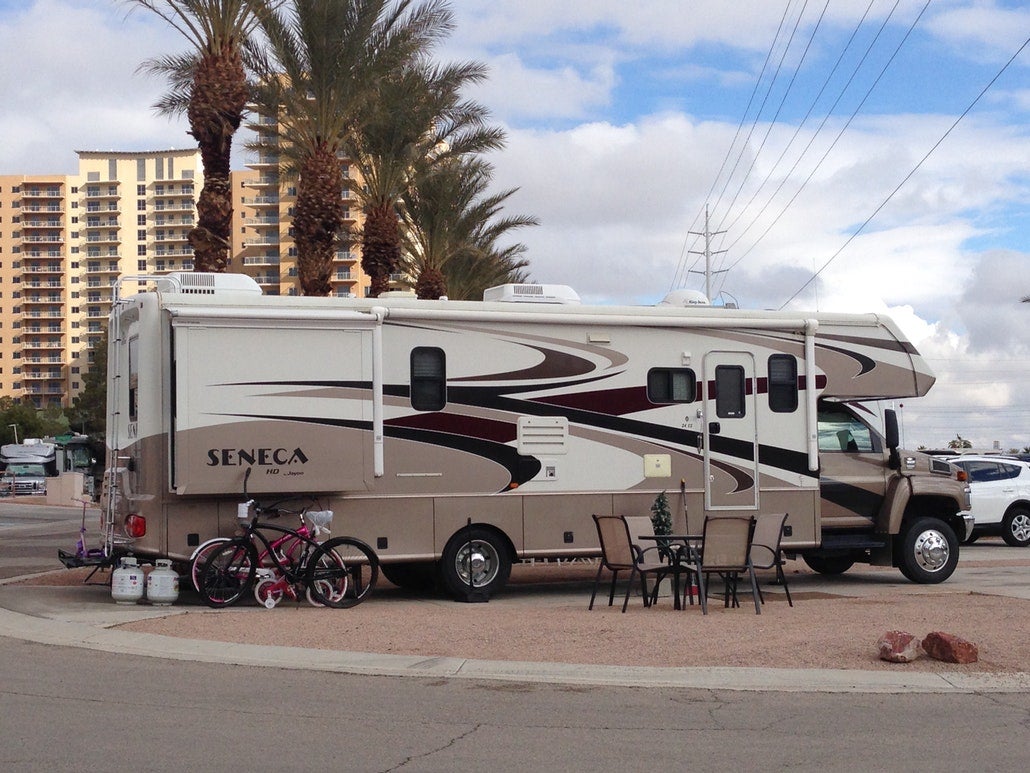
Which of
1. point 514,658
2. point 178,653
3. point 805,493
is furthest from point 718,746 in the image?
point 805,493

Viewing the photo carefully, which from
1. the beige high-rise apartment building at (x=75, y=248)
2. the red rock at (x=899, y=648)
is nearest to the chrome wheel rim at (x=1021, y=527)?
the red rock at (x=899, y=648)

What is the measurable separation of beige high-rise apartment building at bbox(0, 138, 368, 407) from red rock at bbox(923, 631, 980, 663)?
141 metres

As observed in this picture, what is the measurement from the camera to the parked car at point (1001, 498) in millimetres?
22906

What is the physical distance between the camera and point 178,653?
1050 centimetres

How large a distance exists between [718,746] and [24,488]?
174 feet

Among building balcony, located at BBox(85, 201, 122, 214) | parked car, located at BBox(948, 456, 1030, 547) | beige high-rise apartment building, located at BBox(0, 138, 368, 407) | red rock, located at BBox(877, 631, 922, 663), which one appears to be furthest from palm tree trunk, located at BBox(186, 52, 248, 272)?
building balcony, located at BBox(85, 201, 122, 214)

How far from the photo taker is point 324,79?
24.1m

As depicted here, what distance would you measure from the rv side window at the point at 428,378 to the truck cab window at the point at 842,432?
5.08 metres

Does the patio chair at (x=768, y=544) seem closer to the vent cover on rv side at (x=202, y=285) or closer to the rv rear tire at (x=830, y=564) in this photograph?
the rv rear tire at (x=830, y=564)

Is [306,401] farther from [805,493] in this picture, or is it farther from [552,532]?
[805,493]

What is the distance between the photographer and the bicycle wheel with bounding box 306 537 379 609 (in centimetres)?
1338

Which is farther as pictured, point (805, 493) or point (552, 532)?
point (805, 493)

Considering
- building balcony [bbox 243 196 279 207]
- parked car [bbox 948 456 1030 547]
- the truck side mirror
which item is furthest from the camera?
building balcony [bbox 243 196 279 207]

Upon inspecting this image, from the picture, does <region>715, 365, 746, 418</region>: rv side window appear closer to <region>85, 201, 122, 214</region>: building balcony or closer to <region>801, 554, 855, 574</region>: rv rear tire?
<region>801, 554, 855, 574</region>: rv rear tire
